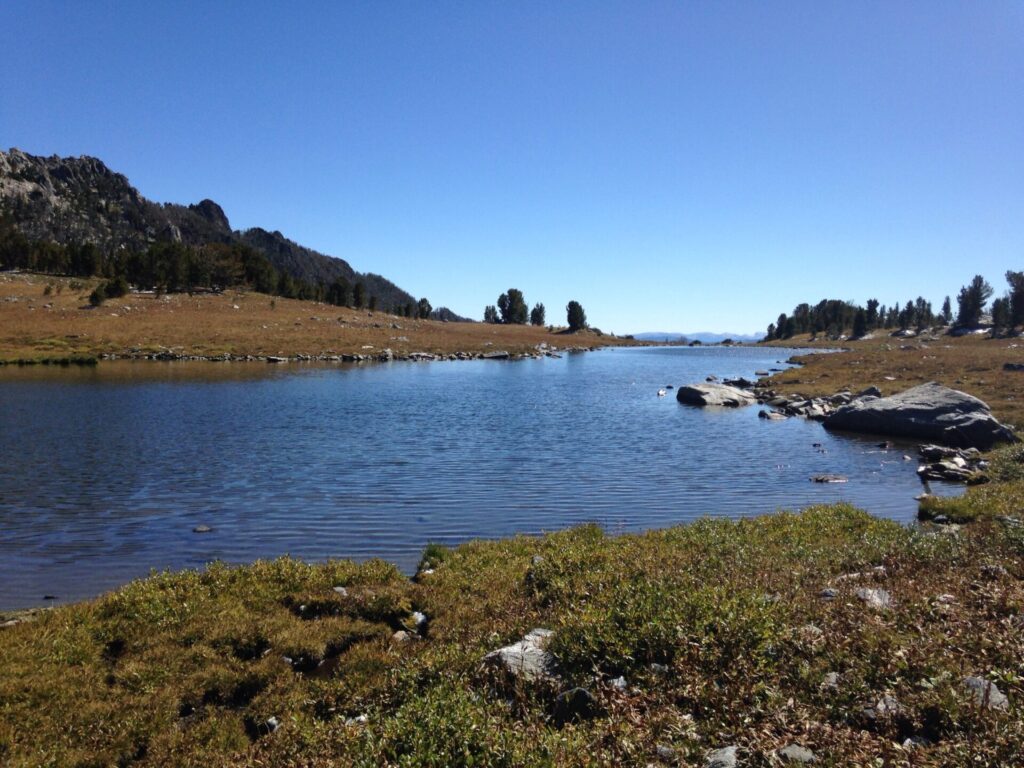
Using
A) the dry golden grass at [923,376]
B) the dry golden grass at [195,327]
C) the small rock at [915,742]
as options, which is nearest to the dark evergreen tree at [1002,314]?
the dry golden grass at [923,376]

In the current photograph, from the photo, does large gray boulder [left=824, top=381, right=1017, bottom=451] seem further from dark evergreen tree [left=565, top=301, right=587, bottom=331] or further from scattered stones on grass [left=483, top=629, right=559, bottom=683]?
dark evergreen tree [left=565, top=301, right=587, bottom=331]

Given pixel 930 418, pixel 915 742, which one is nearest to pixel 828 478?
pixel 930 418

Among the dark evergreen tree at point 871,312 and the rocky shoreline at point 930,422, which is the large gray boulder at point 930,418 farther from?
the dark evergreen tree at point 871,312

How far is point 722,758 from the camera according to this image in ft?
19.3

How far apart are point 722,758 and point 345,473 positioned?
68.7 ft

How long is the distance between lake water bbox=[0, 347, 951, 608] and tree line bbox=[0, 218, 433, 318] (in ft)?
263

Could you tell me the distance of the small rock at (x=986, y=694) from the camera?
20.0 feet

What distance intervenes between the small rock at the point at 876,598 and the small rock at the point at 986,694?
2.12 m

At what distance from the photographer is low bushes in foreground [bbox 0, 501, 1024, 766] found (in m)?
6.32

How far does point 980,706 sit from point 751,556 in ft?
19.8

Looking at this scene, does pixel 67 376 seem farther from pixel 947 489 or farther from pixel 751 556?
pixel 947 489

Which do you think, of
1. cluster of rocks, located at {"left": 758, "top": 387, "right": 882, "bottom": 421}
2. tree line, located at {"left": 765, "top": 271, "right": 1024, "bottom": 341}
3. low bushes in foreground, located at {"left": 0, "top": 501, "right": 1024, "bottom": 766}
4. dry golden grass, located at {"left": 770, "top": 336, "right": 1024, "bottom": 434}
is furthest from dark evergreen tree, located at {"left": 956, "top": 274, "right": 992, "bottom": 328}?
low bushes in foreground, located at {"left": 0, "top": 501, "right": 1024, "bottom": 766}

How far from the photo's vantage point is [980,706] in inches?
240

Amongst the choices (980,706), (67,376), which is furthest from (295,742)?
(67,376)
